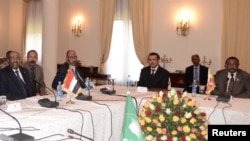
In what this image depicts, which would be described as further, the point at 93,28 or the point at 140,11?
the point at 93,28

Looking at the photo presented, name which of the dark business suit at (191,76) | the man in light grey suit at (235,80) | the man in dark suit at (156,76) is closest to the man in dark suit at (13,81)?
the man in dark suit at (156,76)

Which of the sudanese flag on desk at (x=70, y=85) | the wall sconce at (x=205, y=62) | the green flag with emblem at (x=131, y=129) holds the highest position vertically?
the wall sconce at (x=205, y=62)

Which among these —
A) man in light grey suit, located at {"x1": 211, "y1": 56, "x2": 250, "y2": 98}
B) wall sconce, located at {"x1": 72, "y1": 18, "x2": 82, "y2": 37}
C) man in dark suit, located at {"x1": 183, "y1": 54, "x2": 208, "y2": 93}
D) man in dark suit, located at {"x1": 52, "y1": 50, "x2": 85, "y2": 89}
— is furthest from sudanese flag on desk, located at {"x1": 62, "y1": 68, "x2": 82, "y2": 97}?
wall sconce, located at {"x1": 72, "y1": 18, "x2": 82, "y2": 37}

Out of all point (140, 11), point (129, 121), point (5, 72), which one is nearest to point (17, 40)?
point (140, 11)

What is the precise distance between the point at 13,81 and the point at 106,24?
4.35m

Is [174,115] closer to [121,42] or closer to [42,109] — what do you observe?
[42,109]

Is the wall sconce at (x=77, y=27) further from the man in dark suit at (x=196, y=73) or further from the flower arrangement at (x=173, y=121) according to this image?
the flower arrangement at (x=173, y=121)

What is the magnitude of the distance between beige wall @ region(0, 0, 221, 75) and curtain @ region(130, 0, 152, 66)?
0.13 metres

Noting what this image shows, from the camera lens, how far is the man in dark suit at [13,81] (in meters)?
3.97

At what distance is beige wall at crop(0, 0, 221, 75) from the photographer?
653 centimetres

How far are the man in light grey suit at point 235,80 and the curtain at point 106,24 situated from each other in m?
3.69

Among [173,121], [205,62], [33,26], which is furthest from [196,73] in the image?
[33,26]

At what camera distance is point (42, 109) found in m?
2.88

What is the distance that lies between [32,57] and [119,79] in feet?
10.2
